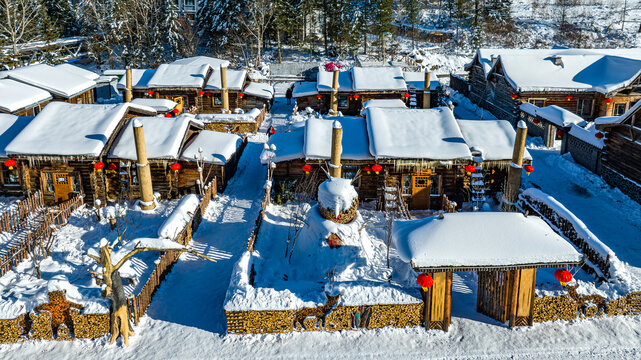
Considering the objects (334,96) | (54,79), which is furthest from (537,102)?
(54,79)

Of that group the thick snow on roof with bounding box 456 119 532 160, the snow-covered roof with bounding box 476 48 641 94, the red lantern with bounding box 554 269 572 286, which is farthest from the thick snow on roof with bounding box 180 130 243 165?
the snow-covered roof with bounding box 476 48 641 94

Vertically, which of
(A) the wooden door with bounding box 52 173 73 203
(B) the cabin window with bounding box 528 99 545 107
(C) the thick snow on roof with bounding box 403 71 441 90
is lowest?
(A) the wooden door with bounding box 52 173 73 203

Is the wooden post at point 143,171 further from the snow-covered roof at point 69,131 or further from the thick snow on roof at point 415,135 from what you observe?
the thick snow on roof at point 415,135

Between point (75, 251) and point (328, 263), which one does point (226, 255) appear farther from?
point (75, 251)

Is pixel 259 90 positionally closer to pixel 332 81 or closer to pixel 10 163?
pixel 332 81

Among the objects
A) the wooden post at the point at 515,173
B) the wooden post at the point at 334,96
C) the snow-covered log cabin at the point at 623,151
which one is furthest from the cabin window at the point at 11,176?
the snow-covered log cabin at the point at 623,151

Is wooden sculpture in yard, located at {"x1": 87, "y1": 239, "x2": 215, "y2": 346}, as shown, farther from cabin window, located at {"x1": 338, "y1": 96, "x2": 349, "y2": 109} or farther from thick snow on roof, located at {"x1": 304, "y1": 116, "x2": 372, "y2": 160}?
cabin window, located at {"x1": 338, "y1": 96, "x2": 349, "y2": 109}
